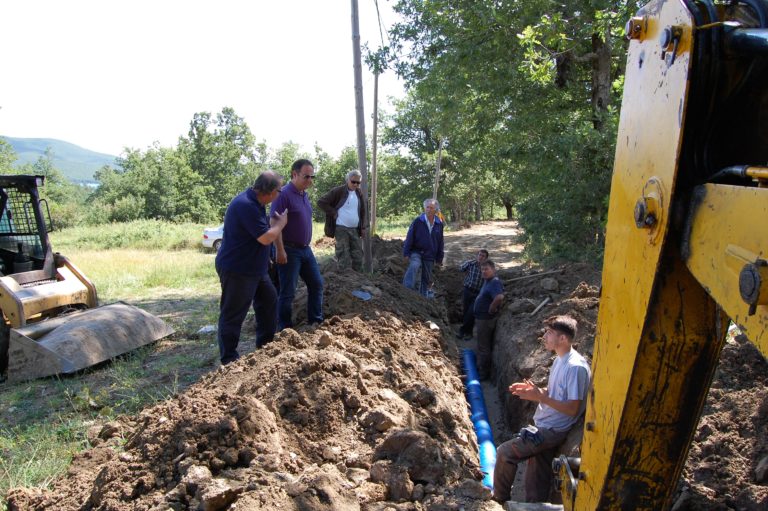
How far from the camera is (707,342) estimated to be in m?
1.78

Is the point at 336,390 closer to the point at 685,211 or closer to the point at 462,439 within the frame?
the point at 462,439

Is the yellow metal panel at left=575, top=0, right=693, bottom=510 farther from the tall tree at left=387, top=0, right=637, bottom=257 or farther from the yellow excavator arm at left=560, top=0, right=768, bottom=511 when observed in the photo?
the tall tree at left=387, top=0, right=637, bottom=257

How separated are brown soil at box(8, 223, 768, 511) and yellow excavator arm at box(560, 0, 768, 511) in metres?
1.60

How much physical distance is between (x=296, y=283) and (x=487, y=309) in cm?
312

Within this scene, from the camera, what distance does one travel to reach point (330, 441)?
153 inches

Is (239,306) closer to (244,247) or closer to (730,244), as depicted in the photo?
(244,247)

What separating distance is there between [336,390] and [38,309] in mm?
5272

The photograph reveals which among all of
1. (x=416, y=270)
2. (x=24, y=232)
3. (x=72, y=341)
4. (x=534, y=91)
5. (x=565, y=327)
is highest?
(x=534, y=91)

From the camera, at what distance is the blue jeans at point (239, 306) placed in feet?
18.0

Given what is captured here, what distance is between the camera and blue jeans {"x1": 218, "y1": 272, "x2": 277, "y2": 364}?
18.0 feet

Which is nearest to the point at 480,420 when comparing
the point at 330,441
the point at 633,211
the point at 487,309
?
the point at 330,441

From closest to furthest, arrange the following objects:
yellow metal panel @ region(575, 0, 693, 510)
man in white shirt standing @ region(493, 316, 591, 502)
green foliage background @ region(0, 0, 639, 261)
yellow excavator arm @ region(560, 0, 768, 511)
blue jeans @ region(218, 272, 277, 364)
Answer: yellow excavator arm @ region(560, 0, 768, 511) → yellow metal panel @ region(575, 0, 693, 510) → man in white shirt standing @ region(493, 316, 591, 502) → blue jeans @ region(218, 272, 277, 364) → green foliage background @ region(0, 0, 639, 261)

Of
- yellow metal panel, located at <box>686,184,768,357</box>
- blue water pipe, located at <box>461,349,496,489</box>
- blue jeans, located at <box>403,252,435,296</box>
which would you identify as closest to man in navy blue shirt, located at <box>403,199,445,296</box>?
blue jeans, located at <box>403,252,435,296</box>

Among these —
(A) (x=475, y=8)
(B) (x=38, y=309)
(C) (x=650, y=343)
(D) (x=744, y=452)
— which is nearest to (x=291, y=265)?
(B) (x=38, y=309)
